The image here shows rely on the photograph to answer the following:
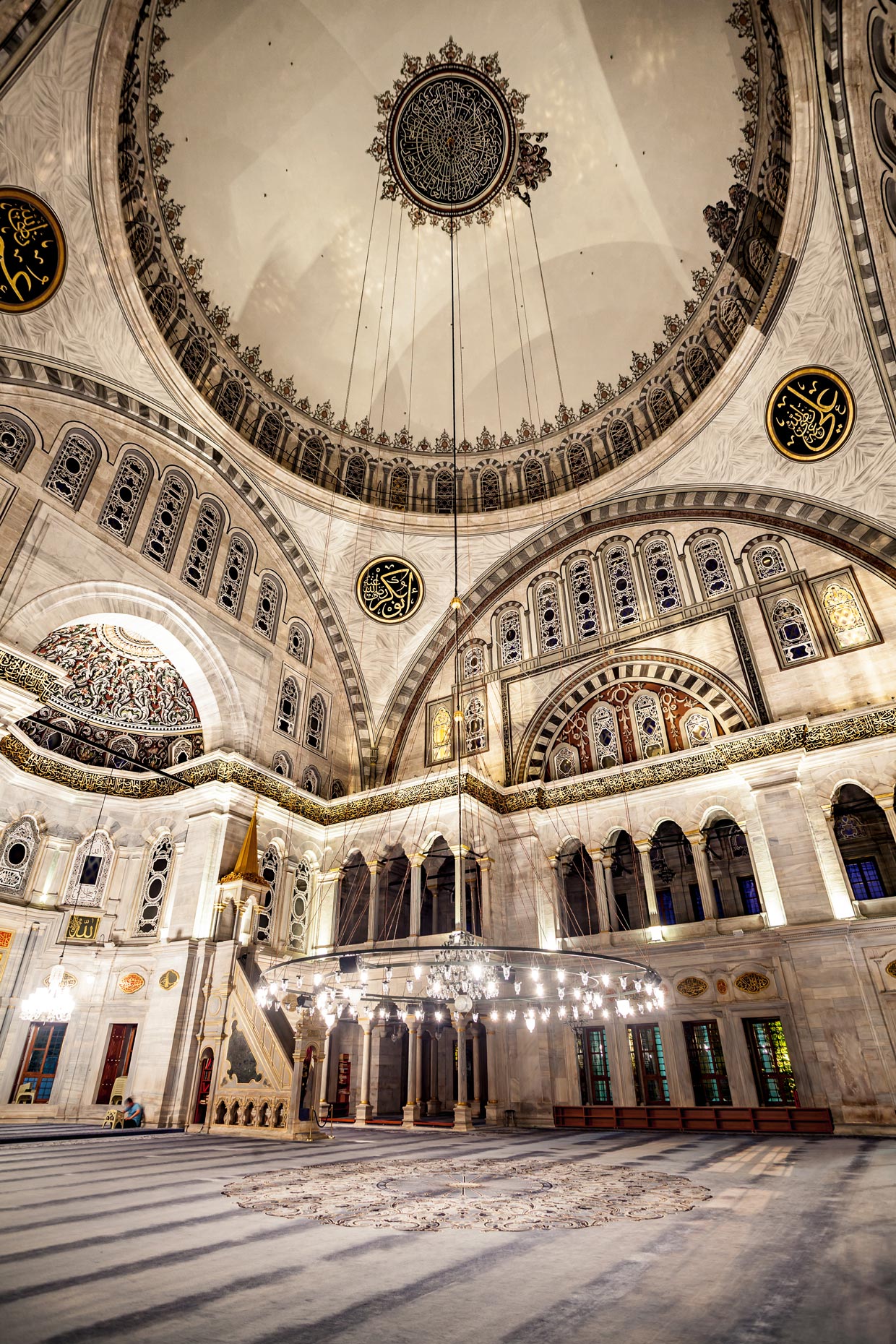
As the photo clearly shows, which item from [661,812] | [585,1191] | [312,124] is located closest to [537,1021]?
[661,812]

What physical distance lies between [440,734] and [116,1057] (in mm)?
9395

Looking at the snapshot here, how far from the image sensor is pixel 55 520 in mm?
11945

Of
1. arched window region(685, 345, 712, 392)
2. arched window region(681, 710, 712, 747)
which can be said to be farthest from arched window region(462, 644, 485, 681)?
arched window region(685, 345, 712, 392)

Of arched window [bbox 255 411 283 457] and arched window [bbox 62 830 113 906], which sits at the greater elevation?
arched window [bbox 255 411 283 457]

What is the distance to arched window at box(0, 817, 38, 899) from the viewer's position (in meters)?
13.8

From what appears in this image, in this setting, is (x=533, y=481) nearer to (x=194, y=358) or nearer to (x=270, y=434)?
(x=270, y=434)

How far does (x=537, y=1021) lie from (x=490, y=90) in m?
19.6

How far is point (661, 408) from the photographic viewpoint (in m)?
16.3

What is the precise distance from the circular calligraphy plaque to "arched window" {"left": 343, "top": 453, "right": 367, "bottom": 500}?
6.07 m

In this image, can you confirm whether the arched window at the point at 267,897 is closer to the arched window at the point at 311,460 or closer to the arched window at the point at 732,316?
the arched window at the point at 311,460

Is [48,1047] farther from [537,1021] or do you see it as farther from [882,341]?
[882,341]

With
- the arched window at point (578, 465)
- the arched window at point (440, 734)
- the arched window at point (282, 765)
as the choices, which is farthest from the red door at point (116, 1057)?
the arched window at point (578, 465)

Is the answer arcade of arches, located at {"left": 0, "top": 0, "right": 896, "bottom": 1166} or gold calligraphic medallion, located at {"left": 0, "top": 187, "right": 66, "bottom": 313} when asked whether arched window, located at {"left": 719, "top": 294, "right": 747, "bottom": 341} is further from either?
gold calligraphic medallion, located at {"left": 0, "top": 187, "right": 66, "bottom": 313}

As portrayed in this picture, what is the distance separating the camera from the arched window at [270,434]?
16.7m
